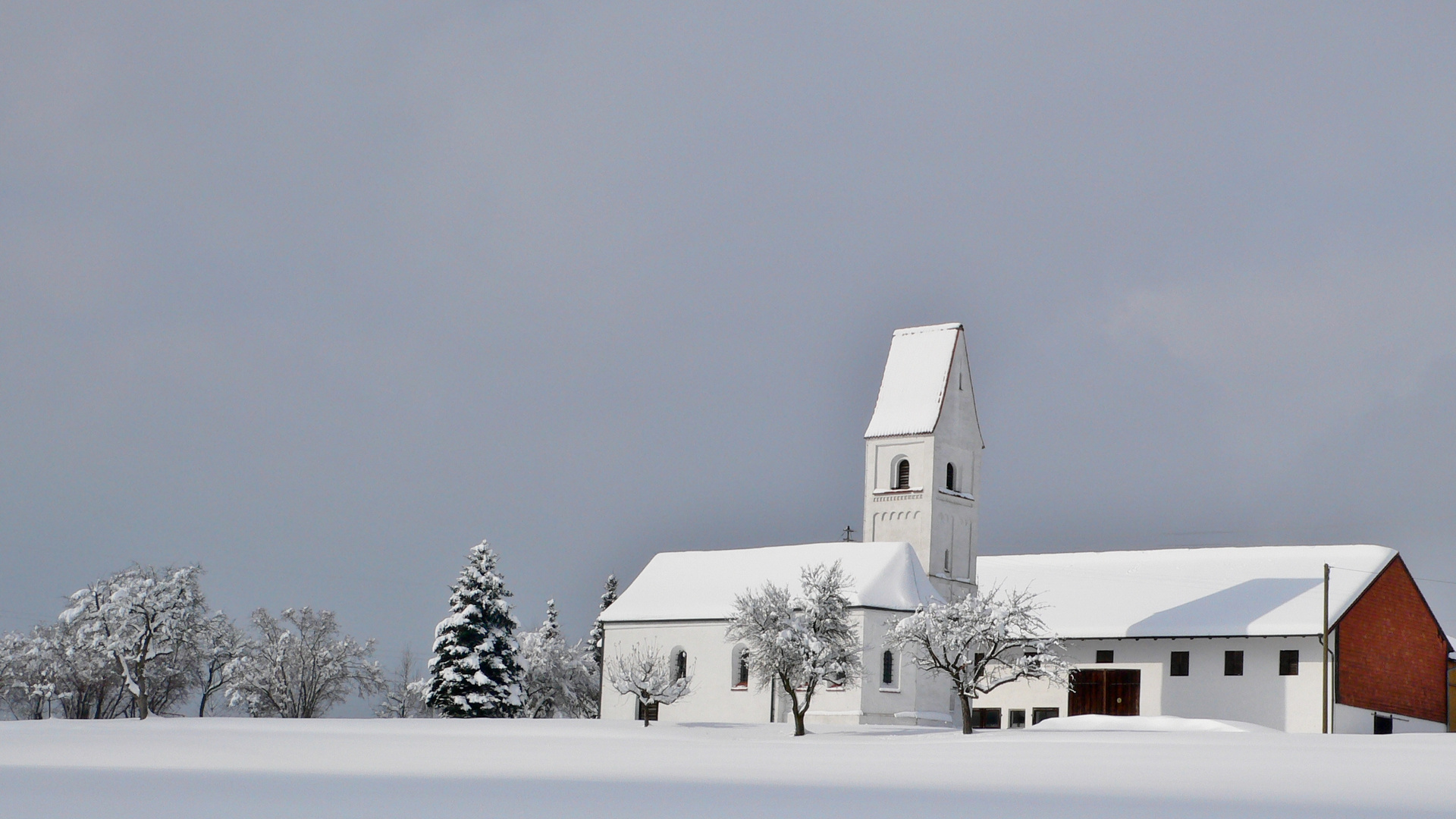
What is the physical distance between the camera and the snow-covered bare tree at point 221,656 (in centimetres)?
7994

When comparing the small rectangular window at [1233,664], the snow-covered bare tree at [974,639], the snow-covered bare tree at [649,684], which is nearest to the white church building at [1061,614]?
the small rectangular window at [1233,664]

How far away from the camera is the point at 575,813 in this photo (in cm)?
2234

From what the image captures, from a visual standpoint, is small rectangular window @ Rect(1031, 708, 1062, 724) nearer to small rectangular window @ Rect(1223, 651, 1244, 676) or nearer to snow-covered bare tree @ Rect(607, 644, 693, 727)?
small rectangular window @ Rect(1223, 651, 1244, 676)

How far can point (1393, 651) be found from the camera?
219 feet

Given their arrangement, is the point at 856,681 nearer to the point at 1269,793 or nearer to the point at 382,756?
the point at 382,756

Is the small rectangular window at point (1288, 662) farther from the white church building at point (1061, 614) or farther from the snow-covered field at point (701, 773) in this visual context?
the snow-covered field at point (701, 773)

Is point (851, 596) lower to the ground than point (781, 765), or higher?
higher

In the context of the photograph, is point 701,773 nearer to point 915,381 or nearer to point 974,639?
point 974,639

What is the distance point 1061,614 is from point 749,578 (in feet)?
45.0

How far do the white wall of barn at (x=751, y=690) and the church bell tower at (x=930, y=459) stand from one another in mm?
6319

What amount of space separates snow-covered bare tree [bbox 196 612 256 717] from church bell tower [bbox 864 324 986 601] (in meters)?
33.3

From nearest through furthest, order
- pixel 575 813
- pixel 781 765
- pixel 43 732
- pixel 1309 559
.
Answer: pixel 575 813, pixel 781 765, pixel 43 732, pixel 1309 559

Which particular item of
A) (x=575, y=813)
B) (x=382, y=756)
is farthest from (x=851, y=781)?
(x=382, y=756)

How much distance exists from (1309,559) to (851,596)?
69.9ft
